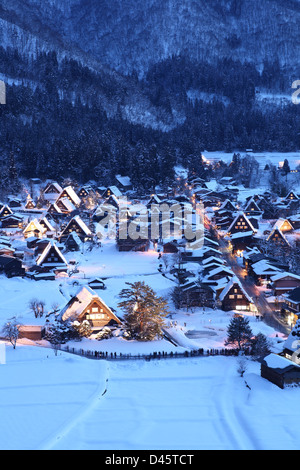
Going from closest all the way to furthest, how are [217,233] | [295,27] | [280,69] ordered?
[217,233], [280,69], [295,27]

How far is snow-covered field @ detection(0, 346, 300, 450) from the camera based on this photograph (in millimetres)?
11312

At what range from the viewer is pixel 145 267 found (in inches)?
1261

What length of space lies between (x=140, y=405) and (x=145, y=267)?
61.7 feet

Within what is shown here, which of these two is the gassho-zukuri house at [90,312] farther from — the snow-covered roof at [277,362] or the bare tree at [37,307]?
the snow-covered roof at [277,362]

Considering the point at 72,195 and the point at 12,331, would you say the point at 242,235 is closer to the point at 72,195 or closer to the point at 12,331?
the point at 12,331

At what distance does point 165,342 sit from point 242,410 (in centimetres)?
662

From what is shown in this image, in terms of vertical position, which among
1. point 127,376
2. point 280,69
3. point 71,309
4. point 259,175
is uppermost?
point 280,69

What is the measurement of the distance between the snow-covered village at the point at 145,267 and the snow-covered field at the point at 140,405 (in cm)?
7

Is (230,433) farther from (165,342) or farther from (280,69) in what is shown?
(280,69)

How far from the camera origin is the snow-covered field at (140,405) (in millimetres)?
11312

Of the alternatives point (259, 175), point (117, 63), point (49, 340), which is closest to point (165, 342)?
point (49, 340)

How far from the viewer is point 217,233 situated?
139 feet

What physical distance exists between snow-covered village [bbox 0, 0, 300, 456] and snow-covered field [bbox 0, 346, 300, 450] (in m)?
0.07

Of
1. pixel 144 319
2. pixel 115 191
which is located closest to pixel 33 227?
pixel 115 191
